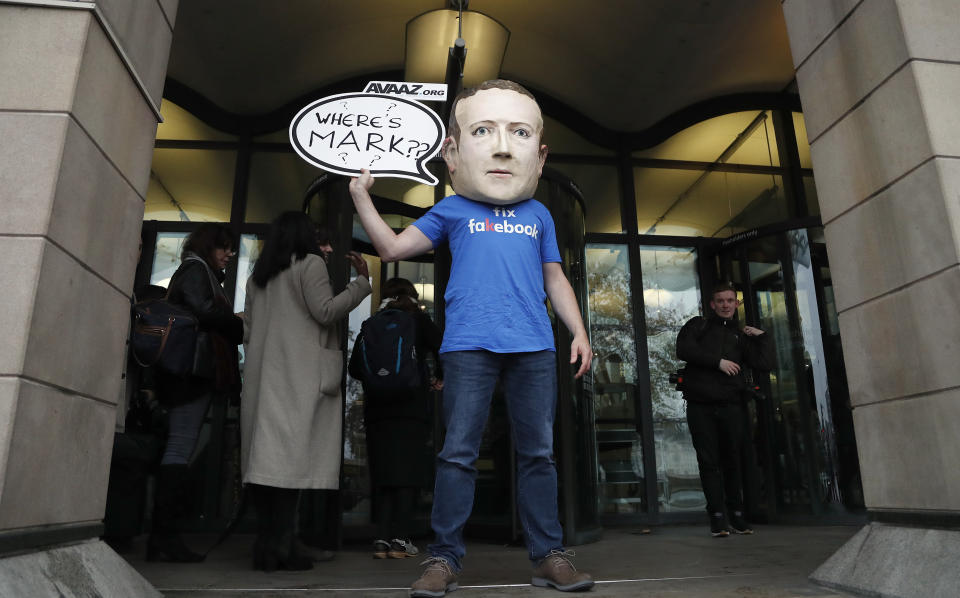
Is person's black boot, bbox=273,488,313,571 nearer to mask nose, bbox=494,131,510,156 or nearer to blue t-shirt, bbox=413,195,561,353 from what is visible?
blue t-shirt, bbox=413,195,561,353

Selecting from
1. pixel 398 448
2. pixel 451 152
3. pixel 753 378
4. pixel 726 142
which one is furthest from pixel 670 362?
pixel 451 152

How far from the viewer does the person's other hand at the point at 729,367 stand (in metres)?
5.07

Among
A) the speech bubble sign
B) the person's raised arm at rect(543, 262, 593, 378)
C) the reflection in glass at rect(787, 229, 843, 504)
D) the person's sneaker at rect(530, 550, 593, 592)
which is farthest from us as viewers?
the reflection in glass at rect(787, 229, 843, 504)

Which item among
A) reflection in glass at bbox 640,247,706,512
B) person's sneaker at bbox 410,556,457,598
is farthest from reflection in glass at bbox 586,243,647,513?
person's sneaker at bbox 410,556,457,598

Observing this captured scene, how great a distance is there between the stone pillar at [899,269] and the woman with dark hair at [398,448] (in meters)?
2.07

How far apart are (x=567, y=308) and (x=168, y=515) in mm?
2250

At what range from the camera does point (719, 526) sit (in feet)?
16.3

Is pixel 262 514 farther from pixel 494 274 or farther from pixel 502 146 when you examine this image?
pixel 502 146

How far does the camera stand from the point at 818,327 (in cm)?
630

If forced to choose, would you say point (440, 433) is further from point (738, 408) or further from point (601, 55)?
point (601, 55)

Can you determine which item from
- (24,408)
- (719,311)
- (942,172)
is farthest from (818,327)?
(24,408)

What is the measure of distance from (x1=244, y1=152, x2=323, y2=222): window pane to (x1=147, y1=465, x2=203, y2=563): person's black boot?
12.1ft

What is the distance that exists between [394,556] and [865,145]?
2991mm

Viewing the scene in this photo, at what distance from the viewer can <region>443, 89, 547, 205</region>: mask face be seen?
267 cm
